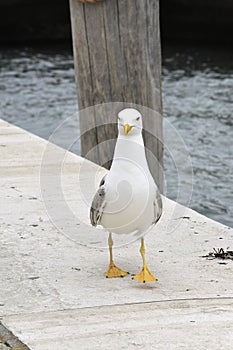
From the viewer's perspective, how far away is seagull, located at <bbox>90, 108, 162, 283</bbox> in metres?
3.46

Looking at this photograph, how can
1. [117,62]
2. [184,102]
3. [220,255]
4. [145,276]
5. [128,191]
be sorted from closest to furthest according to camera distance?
[128,191] < [145,276] < [220,255] < [117,62] < [184,102]

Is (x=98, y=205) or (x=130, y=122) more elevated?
(x=130, y=122)

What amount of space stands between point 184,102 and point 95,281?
6.42 meters

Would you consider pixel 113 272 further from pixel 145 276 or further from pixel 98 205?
pixel 98 205

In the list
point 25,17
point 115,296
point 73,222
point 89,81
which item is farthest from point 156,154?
point 25,17

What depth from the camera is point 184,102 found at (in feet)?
32.7

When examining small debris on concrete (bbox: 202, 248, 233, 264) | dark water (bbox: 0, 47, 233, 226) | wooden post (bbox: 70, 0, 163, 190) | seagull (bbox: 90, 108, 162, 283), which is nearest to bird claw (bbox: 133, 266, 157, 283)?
seagull (bbox: 90, 108, 162, 283)

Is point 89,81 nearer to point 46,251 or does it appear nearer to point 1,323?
point 46,251

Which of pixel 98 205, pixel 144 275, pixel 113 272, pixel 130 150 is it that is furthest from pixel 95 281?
pixel 130 150

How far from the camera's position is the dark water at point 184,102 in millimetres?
7052

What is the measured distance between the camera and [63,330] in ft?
10.4

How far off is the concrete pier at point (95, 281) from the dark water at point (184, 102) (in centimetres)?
172

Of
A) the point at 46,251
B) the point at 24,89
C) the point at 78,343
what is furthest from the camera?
the point at 24,89

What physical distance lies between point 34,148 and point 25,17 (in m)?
11.0
